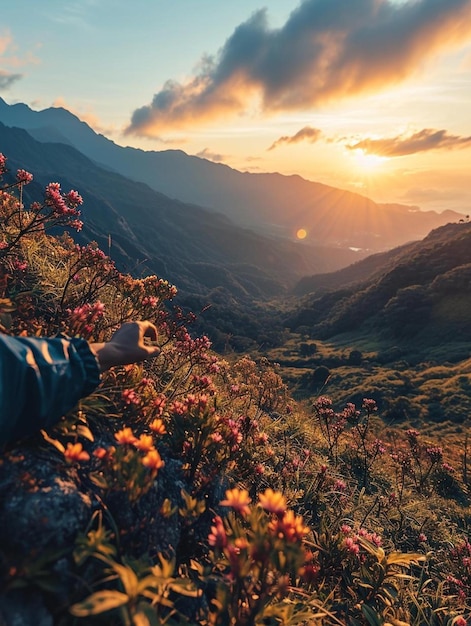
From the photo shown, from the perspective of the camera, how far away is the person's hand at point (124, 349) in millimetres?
2730

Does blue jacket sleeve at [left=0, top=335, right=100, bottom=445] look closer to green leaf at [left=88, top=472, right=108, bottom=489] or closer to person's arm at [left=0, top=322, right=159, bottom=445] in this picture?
person's arm at [left=0, top=322, right=159, bottom=445]

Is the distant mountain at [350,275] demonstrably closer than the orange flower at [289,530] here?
No

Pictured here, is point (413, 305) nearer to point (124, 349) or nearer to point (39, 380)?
point (124, 349)

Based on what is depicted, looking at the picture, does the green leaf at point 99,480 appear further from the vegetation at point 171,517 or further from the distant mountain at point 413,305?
the distant mountain at point 413,305

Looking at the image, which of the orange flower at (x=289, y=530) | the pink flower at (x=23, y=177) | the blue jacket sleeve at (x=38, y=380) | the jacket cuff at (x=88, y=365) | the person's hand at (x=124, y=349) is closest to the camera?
the orange flower at (x=289, y=530)

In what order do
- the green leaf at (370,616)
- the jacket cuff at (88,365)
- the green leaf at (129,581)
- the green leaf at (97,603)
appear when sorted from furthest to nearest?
1. the green leaf at (370,616)
2. the jacket cuff at (88,365)
3. the green leaf at (129,581)
4. the green leaf at (97,603)

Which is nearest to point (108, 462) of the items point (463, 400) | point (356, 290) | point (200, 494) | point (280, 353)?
point (200, 494)

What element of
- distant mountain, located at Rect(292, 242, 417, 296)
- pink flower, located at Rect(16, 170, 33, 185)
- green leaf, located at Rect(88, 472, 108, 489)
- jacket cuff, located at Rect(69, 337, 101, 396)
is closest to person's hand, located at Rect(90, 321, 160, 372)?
jacket cuff, located at Rect(69, 337, 101, 396)

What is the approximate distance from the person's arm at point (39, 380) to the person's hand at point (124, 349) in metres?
0.28

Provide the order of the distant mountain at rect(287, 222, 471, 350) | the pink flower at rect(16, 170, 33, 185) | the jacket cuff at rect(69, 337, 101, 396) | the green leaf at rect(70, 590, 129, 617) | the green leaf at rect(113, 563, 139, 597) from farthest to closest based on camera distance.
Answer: the distant mountain at rect(287, 222, 471, 350), the pink flower at rect(16, 170, 33, 185), the jacket cuff at rect(69, 337, 101, 396), the green leaf at rect(113, 563, 139, 597), the green leaf at rect(70, 590, 129, 617)

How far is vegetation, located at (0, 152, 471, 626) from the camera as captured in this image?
1.76 m

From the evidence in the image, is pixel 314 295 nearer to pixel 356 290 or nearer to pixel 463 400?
pixel 356 290

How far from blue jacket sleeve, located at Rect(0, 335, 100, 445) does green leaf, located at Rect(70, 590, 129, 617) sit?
101 cm

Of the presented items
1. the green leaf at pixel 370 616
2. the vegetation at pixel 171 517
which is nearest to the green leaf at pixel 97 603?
the vegetation at pixel 171 517
